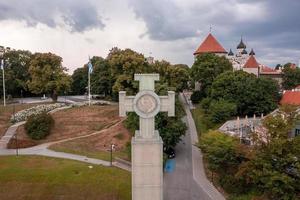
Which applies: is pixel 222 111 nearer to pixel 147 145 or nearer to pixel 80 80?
pixel 147 145

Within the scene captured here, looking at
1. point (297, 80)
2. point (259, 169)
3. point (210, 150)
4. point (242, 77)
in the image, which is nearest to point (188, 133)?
point (242, 77)

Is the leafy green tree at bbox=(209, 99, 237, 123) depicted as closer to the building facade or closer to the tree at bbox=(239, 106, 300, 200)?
the tree at bbox=(239, 106, 300, 200)

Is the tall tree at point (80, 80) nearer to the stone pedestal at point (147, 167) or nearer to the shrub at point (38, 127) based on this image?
the shrub at point (38, 127)

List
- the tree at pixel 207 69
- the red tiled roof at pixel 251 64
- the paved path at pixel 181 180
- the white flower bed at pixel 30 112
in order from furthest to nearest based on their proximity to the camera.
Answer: the red tiled roof at pixel 251 64 < the tree at pixel 207 69 < the white flower bed at pixel 30 112 < the paved path at pixel 181 180

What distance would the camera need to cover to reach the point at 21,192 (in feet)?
94.0

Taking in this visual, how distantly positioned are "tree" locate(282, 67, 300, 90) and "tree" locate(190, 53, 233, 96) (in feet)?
74.3

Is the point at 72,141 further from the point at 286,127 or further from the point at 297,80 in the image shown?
the point at 297,80

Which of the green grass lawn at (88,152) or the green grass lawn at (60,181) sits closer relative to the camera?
the green grass lawn at (60,181)

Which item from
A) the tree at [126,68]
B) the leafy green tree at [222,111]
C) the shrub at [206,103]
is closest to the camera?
the leafy green tree at [222,111]

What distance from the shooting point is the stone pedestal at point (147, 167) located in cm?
1647

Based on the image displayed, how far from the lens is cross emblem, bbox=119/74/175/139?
16766 mm

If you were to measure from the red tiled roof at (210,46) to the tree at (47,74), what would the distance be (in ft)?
114

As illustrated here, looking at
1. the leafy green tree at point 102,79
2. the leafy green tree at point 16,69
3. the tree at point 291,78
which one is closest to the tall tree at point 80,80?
the leafy green tree at point 102,79

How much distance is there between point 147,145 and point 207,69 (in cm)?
4935
